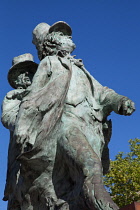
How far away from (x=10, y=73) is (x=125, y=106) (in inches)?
98.8

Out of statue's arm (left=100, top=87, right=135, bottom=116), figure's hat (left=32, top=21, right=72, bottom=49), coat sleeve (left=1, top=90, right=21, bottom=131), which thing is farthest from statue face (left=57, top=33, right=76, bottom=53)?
coat sleeve (left=1, top=90, right=21, bottom=131)

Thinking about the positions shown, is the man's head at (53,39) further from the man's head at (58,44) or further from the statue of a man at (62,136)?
the statue of a man at (62,136)

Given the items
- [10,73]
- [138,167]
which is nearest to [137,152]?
[138,167]

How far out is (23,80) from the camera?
7133 mm

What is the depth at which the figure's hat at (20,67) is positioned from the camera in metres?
7.07

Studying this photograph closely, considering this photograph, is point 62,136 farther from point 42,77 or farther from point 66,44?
point 66,44

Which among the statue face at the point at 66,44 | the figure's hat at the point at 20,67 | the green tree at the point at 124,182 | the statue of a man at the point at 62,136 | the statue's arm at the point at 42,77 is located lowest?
the statue of a man at the point at 62,136

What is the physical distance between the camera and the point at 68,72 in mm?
5875

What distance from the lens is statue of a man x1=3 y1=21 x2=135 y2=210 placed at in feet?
16.1

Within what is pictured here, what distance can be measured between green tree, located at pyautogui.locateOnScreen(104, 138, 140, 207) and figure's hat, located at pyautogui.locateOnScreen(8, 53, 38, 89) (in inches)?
607

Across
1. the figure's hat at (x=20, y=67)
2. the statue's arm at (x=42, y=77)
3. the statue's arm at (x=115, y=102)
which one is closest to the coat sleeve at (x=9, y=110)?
the figure's hat at (x=20, y=67)

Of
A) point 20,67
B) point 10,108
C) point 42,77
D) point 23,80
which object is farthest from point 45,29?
point 10,108

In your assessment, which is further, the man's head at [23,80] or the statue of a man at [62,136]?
the man's head at [23,80]

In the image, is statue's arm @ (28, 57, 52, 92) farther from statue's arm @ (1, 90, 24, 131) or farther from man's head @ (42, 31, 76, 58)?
statue's arm @ (1, 90, 24, 131)
